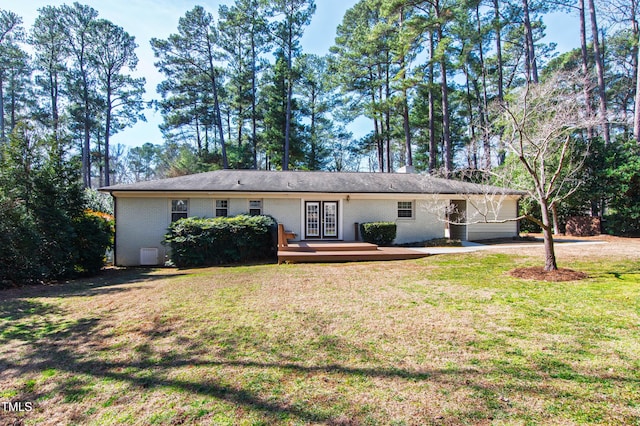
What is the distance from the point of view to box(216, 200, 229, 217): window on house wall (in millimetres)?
13258

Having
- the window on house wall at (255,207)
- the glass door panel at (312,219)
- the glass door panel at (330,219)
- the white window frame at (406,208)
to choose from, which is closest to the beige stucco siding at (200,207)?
the window on house wall at (255,207)

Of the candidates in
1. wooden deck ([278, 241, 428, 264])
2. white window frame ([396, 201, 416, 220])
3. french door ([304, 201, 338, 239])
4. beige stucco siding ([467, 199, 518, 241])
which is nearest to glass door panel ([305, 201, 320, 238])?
french door ([304, 201, 338, 239])

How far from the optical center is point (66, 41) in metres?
28.0

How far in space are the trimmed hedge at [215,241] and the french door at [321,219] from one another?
9.64ft

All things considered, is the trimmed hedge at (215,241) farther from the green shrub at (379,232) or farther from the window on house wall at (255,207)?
the green shrub at (379,232)

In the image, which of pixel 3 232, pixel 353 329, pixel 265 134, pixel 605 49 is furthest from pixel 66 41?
pixel 605 49

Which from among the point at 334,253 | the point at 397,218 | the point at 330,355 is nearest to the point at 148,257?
the point at 334,253

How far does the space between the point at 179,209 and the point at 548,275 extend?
41.7 feet

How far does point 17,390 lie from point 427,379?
158 inches

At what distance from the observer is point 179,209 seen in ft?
42.7

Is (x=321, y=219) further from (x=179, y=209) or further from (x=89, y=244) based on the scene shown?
(x=89, y=244)

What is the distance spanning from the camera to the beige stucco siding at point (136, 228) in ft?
41.1

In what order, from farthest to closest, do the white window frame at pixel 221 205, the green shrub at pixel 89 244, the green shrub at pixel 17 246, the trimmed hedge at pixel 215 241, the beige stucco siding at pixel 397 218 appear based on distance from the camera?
the beige stucco siding at pixel 397 218, the white window frame at pixel 221 205, the trimmed hedge at pixel 215 241, the green shrub at pixel 89 244, the green shrub at pixel 17 246

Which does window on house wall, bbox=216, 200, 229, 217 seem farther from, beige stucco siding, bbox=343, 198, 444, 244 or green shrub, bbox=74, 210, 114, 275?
beige stucco siding, bbox=343, 198, 444, 244
